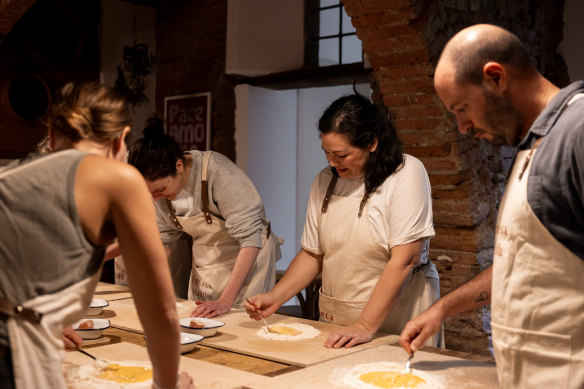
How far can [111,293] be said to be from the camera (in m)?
3.29

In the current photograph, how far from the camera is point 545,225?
4.34 ft

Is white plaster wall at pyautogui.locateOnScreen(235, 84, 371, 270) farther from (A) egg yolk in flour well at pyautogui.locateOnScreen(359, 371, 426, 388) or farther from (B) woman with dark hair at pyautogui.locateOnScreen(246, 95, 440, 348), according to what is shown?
(A) egg yolk in flour well at pyautogui.locateOnScreen(359, 371, 426, 388)

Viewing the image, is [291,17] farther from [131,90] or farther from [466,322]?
[466,322]

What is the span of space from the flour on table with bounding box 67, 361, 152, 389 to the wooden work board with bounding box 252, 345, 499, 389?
0.34 meters

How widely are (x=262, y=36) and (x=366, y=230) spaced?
4.19 m

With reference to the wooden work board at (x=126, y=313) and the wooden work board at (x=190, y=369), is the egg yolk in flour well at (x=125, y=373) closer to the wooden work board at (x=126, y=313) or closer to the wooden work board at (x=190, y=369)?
the wooden work board at (x=190, y=369)

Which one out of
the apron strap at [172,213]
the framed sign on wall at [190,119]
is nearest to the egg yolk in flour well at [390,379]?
the apron strap at [172,213]

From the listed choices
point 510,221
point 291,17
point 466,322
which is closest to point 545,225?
point 510,221

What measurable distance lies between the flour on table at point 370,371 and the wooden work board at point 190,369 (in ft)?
0.71

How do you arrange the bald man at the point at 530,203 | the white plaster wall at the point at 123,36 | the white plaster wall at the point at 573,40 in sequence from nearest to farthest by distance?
the bald man at the point at 530,203
the white plaster wall at the point at 573,40
the white plaster wall at the point at 123,36

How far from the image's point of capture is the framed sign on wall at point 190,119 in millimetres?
6723

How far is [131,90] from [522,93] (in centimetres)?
628

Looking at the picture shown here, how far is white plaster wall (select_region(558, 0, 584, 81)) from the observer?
14.9 ft

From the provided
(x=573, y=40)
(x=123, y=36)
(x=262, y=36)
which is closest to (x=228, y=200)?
(x=573, y=40)
